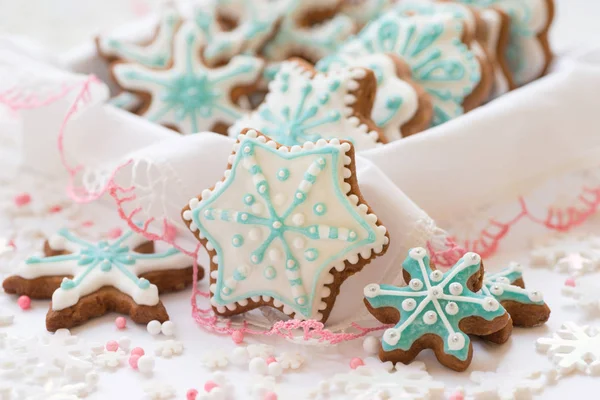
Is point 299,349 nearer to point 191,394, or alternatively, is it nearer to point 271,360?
point 271,360

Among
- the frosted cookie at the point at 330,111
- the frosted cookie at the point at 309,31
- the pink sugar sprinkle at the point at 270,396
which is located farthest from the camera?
the frosted cookie at the point at 309,31

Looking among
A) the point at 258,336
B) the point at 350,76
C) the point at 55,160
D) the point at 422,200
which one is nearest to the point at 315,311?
the point at 258,336

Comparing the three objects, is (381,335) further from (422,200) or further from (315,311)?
(422,200)

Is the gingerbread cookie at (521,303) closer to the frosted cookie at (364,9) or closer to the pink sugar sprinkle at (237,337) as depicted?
the pink sugar sprinkle at (237,337)

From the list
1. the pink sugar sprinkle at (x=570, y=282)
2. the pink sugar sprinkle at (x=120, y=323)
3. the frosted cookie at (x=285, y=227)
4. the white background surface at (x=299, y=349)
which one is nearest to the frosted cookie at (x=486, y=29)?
the white background surface at (x=299, y=349)

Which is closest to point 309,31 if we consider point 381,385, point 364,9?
point 364,9

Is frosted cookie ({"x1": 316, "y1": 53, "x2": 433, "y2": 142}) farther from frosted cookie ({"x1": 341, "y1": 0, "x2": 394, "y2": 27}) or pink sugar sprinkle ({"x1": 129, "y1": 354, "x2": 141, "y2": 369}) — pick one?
pink sugar sprinkle ({"x1": 129, "y1": 354, "x2": 141, "y2": 369})
